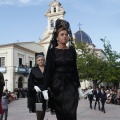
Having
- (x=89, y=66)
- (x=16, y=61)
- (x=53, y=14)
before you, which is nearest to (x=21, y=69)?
(x=16, y=61)

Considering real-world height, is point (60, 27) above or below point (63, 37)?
above

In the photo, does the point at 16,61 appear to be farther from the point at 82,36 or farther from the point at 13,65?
the point at 82,36

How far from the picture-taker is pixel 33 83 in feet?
23.3

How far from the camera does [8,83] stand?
49.6 meters

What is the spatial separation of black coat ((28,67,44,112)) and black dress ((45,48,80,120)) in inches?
87.2

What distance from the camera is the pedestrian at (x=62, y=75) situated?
447cm

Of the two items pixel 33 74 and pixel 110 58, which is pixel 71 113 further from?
pixel 110 58

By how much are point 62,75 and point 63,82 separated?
0.12 m

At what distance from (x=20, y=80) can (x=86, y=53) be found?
39.3 ft

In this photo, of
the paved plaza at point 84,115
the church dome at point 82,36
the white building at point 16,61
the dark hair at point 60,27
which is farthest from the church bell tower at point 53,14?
the dark hair at point 60,27

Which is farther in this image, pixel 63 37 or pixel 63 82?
pixel 63 37

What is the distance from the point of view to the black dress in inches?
175

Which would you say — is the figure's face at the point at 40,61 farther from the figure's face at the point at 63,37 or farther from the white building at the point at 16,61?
the white building at the point at 16,61

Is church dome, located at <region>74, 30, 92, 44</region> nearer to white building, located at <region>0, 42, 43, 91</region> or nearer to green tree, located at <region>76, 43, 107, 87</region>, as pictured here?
white building, located at <region>0, 42, 43, 91</region>
